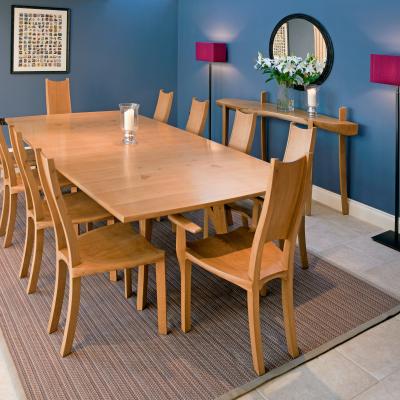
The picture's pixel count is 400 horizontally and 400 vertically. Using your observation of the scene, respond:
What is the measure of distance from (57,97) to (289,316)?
3.18 meters

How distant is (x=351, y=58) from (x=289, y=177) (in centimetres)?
232

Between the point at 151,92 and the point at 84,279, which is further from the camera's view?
the point at 151,92

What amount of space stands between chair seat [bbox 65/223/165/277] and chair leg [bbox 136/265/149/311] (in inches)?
8.4

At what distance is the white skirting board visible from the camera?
13.0 ft

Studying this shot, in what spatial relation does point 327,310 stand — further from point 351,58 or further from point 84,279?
point 351,58

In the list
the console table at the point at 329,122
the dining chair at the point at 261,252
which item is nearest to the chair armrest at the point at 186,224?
the dining chair at the point at 261,252

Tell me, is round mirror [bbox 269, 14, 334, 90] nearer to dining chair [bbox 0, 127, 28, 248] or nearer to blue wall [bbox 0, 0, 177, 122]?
blue wall [bbox 0, 0, 177, 122]

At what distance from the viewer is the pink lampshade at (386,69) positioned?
3.33 metres

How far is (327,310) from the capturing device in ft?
9.29

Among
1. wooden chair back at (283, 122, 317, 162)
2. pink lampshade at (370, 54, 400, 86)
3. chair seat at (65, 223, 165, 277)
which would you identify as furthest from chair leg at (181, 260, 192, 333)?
pink lampshade at (370, 54, 400, 86)

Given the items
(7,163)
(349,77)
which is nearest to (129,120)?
(7,163)

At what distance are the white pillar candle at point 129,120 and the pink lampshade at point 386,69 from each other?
159cm

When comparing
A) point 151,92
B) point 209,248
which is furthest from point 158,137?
point 151,92

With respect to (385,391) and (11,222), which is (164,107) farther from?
(385,391)
